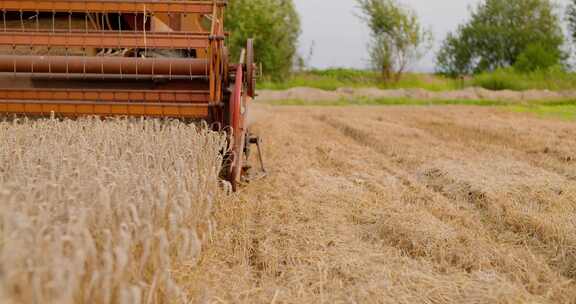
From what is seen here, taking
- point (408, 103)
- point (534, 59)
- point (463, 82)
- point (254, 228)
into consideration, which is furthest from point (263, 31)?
point (254, 228)

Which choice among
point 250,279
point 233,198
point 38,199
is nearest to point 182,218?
point 38,199

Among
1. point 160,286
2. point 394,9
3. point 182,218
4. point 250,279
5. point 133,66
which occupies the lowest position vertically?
point 250,279

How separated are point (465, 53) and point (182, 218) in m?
45.1

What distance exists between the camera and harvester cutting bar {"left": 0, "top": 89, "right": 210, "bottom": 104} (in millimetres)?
6125

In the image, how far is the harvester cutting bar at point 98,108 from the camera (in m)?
5.98

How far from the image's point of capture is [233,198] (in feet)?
18.9

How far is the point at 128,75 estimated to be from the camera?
6.22m

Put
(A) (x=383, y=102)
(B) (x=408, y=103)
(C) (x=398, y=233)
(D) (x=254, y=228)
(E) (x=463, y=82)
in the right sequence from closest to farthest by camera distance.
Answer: (C) (x=398, y=233), (D) (x=254, y=228), (B) (x=408, y=103), (A) (x=383, y=102), (E) (x=463, y=82)

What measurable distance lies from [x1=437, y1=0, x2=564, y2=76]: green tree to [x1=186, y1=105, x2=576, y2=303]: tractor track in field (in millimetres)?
36328

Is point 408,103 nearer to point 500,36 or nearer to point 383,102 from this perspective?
point 383,102

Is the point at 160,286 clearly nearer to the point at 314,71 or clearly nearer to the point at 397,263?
the point at 397,263

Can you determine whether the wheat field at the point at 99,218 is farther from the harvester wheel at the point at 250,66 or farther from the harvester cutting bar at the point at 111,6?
the harvester cutting bar at the point at 111,6

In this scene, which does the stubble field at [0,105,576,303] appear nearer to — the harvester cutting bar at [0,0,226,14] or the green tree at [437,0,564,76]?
the harvester cutting bar at [0,0,226,14]

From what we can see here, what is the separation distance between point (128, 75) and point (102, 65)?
259mm
